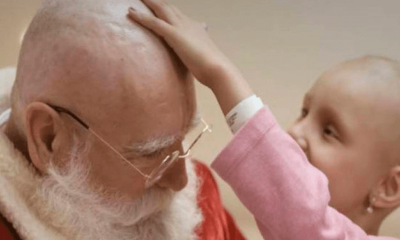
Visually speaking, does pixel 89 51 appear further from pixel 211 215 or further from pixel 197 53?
pixel 211 215

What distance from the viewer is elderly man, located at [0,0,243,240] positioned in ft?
3.21

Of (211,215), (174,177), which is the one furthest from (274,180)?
(211,215)

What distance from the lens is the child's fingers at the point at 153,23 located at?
97cm

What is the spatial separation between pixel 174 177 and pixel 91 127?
0.63 ft

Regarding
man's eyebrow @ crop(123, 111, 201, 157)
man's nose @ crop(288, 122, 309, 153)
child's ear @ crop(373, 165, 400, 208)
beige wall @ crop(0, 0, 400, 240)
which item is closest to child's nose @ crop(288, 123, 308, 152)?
man's nose @ crop(288, 122, 309, 153)

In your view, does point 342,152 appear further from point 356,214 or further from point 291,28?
point 291,28

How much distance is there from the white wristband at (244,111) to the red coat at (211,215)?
41cm

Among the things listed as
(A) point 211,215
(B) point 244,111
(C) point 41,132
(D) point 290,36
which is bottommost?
(A) point 211,215

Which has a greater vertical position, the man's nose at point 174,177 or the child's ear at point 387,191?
the child's ear at point 387,191

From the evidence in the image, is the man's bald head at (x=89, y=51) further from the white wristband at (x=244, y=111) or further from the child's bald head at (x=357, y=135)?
the child's bald head at (x=357, y=135)

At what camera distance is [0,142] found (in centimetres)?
106

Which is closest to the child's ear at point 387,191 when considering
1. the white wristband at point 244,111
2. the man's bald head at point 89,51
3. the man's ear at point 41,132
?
the white wristband at point 244,111

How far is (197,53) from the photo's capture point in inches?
38.3

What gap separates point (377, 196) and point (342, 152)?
0.13m
